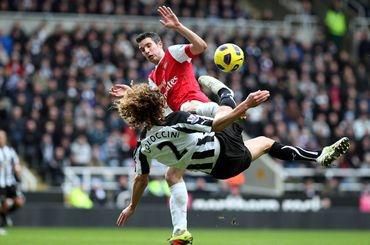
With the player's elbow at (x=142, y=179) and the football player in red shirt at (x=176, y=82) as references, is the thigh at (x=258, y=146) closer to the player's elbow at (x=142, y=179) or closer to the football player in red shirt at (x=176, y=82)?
the football player in red shirt at (x=176, y=82)

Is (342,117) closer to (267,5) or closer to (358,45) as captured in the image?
(358,45)

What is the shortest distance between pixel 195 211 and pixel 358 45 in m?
9.35

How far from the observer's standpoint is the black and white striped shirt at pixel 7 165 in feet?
57.6

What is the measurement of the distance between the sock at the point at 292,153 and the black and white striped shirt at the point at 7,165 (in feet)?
26.2

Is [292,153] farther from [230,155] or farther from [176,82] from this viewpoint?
[176,82]

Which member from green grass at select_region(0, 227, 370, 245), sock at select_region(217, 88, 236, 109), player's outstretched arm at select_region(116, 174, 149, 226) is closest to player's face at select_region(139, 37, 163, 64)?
sock at select_region(217, 88, 236, 109)

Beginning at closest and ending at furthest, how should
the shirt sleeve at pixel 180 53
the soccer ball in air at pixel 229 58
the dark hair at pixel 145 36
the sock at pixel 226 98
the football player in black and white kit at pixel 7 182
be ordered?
the sock at pixel 226 98
the soccer ball in air at pixel 229 58
the shirt sleeve at pixel 180 53
the dark hair at pixel 145 36
the football player in black and white kit at pixel 7 182

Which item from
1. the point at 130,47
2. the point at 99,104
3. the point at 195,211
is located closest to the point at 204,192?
the point at 195,211

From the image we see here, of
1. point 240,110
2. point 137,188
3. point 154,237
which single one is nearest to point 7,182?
point 154,237

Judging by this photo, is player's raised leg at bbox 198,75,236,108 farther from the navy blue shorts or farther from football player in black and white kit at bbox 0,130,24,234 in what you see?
football player in black and white kit at bbox 0,130,24,234

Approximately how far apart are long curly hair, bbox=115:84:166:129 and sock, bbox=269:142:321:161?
143cm

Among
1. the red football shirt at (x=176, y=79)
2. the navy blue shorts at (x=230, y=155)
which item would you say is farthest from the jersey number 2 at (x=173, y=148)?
the red football shirt at (x=176, y=79)

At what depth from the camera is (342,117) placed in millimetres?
24328

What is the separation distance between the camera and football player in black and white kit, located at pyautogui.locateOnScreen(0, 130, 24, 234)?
57.5 ft
